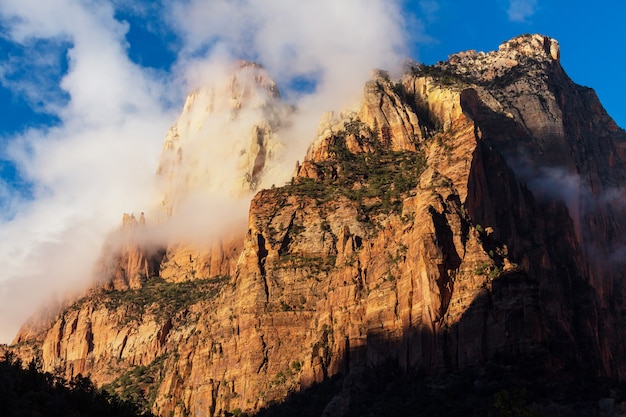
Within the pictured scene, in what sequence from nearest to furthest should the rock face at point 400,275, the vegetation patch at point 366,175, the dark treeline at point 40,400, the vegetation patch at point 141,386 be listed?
the dark treeline at point 40,400, the rock face at point 400,275, the vegetation patch at point 366,175, the vegetation patch at point 141,386

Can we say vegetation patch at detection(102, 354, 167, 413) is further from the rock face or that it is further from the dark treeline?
the dark treeline

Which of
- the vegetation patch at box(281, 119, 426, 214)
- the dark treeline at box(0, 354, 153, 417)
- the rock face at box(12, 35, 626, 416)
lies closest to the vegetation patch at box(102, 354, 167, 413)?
the rock face at box(12, 35, 626, 416)

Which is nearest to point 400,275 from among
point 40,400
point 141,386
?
point 40,400

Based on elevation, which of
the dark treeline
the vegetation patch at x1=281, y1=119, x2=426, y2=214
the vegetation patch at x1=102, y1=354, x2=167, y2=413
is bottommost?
the dark treeline

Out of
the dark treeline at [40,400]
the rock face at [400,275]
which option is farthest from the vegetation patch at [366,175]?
the dark treeline at [40,400]

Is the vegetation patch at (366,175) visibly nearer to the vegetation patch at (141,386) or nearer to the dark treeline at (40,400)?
the vegetation patch at (141,386)

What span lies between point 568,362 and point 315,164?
3013 inches

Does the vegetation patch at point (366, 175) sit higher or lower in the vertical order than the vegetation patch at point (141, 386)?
higher

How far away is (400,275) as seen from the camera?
138750 millimetres

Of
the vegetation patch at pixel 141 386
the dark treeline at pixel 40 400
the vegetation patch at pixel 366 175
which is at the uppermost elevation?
the vegetation patch at pixel 366 175

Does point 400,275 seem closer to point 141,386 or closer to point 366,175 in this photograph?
point 366,175

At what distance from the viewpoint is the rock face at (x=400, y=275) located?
422 ft

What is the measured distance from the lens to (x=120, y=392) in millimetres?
189000

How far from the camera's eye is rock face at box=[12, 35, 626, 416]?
422 ft
